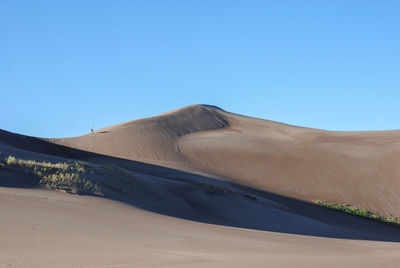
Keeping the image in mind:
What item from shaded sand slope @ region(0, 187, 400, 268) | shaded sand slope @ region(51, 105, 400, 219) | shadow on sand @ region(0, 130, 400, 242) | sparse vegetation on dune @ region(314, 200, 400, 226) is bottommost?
shaded sand slope @ region(0, 187, 400, 268)

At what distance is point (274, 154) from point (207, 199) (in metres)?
20.9

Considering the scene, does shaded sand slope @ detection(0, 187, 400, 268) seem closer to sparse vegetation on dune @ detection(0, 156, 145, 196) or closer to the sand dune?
the sand dune

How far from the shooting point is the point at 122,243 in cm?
799

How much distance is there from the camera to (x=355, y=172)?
1393 inches

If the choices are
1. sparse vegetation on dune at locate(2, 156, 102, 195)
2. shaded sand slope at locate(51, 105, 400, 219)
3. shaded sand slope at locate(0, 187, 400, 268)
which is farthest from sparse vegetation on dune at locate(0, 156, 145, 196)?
shaded sand slope at locate(51, 105, 400, 219)

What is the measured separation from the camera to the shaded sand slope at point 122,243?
6594 millimetres

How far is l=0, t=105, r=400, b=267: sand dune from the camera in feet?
24.2

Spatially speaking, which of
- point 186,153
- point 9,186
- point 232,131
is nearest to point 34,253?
point 9,186

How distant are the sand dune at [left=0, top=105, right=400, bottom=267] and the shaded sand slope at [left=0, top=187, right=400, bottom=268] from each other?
0.03 meters

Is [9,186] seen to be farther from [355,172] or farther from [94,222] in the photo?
[355,172]

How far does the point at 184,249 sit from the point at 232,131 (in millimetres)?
43416

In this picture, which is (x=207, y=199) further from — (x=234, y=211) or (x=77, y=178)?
(x=77, y=178)

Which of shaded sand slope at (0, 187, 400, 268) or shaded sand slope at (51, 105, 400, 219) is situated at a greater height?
shaded sand slope at (51, 105, 400, 219)

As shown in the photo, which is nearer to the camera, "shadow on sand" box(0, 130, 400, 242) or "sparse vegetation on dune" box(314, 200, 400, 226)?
"shadow on sand" box(0, 130, 400, 242)
